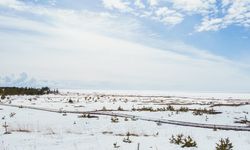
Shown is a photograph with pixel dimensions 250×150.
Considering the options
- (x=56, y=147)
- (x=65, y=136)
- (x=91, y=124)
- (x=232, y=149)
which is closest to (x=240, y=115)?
(x=91, y=124)

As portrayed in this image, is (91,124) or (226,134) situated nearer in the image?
(226,134)

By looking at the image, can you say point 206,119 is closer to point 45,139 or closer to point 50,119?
point 50,119

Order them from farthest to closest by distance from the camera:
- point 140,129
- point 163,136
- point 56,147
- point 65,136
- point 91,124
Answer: point 91,124 < point 140,129 < point 163,136 < point 65,136 < point 56,147

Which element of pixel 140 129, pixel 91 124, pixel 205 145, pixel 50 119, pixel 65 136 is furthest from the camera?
pixel 50 119

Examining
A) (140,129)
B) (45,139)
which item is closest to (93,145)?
(45,139)

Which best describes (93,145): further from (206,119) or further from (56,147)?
(206,119)

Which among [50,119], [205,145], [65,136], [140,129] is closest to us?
[205,145]

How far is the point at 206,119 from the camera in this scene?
28.4 meters

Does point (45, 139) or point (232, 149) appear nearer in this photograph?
point (232, 149)

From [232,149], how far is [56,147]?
8038 mm

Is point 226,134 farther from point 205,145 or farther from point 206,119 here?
point 206,119

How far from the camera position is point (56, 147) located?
14.7 meters

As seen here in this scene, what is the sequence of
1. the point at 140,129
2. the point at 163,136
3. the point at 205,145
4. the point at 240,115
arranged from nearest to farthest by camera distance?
the point at 205,145 → the point at 163,136 → the point at 140,129 → the point at 240,115

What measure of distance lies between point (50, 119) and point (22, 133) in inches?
351
